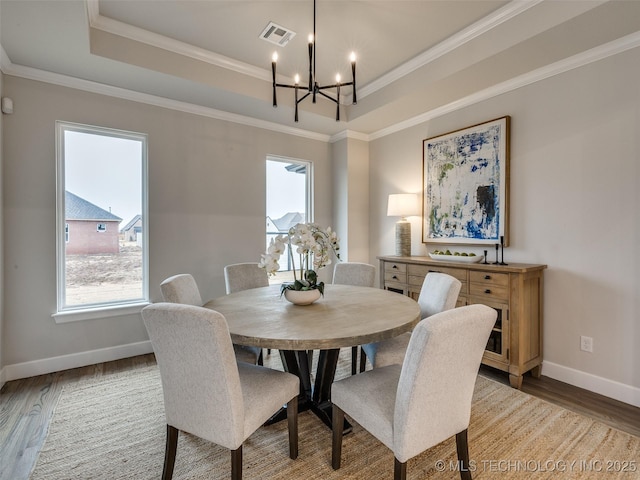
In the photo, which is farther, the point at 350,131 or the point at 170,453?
the point at 350,131

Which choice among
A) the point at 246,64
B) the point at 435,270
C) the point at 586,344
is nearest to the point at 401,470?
the point at 435,270

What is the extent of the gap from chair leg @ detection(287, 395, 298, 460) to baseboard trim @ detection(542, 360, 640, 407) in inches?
89.2

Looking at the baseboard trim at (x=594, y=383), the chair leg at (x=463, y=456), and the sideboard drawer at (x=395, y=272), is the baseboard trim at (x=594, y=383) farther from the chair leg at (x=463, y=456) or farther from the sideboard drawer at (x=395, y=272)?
the chair leg at (x=463, y=456)

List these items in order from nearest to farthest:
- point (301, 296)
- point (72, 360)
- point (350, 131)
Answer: point (301, 296), point (72, 360), point (350, 131)

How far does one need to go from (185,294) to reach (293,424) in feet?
3.59

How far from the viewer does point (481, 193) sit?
3010mm

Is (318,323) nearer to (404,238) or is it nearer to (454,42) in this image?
(404,238)

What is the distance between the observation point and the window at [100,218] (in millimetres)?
2828

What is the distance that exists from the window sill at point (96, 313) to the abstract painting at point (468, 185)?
3.22 meters

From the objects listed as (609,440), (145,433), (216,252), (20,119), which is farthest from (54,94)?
(609,440)

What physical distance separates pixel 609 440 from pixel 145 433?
9.07ft

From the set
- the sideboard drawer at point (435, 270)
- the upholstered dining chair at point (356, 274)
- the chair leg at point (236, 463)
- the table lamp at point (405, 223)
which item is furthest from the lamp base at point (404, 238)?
the chair leg at point (236, 463)

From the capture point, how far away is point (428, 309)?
2.18 metres

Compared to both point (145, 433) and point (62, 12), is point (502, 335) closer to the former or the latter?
point (145, 433)
